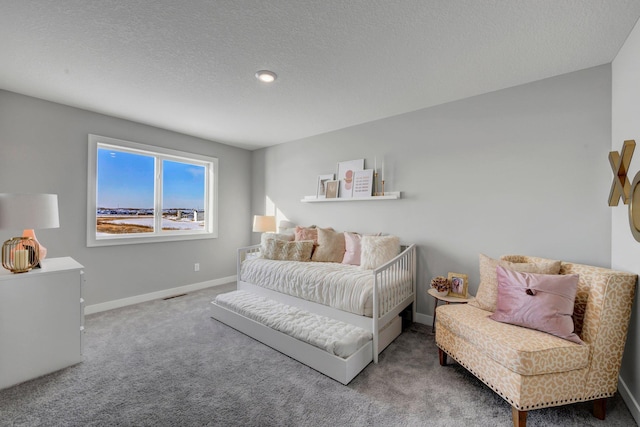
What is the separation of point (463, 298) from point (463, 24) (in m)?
2.17

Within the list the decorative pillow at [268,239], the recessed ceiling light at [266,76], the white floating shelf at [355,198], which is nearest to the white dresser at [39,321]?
the decorative pillow at [268,239]

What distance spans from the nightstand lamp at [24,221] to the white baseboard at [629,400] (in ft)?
13.6

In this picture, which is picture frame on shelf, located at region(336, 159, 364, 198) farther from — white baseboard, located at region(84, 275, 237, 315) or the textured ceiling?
white baseboard, located at region(84, 275, 237, 315)

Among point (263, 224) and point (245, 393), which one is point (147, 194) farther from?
point (245, 393)

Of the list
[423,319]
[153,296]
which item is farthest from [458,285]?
[153,296]

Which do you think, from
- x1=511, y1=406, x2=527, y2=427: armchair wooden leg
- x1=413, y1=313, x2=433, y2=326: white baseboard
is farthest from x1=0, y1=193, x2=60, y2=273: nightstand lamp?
x1=413, y1=313, x2=433, y2=326: white baseboard

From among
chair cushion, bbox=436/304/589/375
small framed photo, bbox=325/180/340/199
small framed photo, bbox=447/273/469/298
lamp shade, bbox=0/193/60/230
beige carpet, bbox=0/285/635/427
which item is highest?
small framed photo, bbox=325/180/340/199

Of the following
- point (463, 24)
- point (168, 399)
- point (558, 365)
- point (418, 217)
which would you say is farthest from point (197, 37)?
point (558, 365)

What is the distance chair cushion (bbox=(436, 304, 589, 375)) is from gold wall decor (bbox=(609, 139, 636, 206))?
3.54ft

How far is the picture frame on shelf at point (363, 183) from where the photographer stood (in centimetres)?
342

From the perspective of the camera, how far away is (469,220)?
2.74 meters

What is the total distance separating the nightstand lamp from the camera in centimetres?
186

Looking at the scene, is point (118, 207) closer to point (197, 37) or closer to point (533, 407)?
point (197, 37)

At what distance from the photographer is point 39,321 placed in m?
2.01
